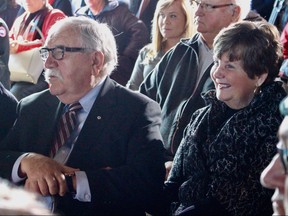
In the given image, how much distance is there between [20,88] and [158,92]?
5.77ft

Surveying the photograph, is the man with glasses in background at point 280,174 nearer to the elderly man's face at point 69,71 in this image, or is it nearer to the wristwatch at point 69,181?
the wristwatch at point 69,181

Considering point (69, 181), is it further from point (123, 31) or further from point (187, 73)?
point (123, 31)

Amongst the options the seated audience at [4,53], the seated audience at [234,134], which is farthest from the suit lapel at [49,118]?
the seated audience at [4,53]

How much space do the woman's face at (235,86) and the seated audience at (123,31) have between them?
2.39 meters

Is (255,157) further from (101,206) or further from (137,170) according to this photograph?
(101,206)

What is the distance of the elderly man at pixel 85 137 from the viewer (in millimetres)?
2785

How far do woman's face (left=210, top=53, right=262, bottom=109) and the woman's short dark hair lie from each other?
0.02 meters

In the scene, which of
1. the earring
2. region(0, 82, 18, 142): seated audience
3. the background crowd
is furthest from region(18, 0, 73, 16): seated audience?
the earring

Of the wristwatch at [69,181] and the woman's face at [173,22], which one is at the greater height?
the woman's face at [173,22]

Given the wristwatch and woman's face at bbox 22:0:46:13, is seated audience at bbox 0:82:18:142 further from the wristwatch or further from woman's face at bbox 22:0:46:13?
woman's face at bbox 22:0:46:13

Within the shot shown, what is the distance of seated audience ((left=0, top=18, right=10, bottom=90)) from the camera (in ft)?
15.5

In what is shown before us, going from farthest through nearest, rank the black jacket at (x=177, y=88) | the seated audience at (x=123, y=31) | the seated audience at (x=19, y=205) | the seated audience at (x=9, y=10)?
the seated audience at (x=9, y=10) → the seated audience at (x=123, y=31) → the black jacket at (x=177, y=88) → the seated audience at (x=19, y=205)

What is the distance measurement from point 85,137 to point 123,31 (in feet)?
8.71

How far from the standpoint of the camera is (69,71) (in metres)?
3.01
